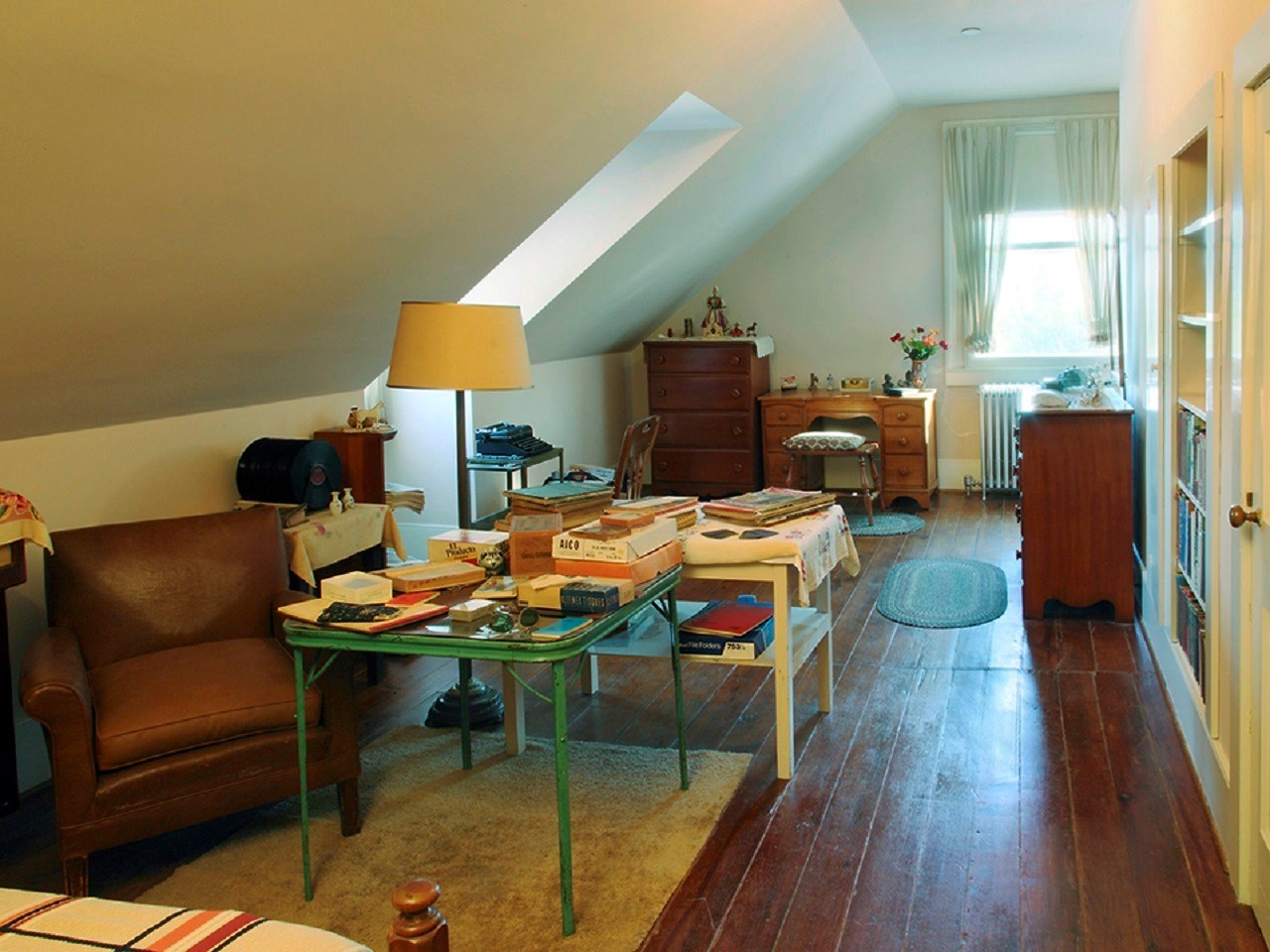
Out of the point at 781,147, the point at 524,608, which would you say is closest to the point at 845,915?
the point at 524,608

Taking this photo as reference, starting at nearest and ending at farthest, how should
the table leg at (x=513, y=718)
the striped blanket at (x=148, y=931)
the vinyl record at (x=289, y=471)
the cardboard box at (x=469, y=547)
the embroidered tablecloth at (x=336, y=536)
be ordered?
the striped blanket at (x=148, y=931), the cardboard box at (x=469, y=547), the table leg at (x=513, y=718), the embroidered tablecloth at (x=336, y=536), the vinyl record at (x=289, y=471)

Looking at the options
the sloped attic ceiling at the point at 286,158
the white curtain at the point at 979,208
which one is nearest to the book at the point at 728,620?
the sloped attic ceiling at the point at 286,158

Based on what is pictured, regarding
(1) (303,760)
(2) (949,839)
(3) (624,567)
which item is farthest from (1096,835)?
(1) (303,760)

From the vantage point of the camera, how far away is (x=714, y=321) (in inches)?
340

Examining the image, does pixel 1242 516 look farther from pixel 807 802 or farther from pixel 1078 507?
pixel 1078 507

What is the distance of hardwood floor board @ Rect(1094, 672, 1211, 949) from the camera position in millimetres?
2729

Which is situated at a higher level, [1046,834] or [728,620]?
[728,620]

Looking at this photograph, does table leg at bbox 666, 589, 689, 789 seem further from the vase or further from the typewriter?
the vase

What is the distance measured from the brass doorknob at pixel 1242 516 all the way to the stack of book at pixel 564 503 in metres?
1.71

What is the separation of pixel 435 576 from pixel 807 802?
1218 mm

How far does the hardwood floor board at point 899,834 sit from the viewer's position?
2.77m

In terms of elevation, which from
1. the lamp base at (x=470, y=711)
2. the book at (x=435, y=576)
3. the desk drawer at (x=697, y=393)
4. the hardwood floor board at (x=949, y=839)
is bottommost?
the hardwood floor board at (x=949, y=839)

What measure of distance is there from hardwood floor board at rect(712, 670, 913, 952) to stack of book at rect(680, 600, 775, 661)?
0.41 meters

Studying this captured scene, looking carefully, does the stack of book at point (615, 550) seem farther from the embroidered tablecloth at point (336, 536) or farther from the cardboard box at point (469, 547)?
the embroidered tablecloth at point (336, 536)
